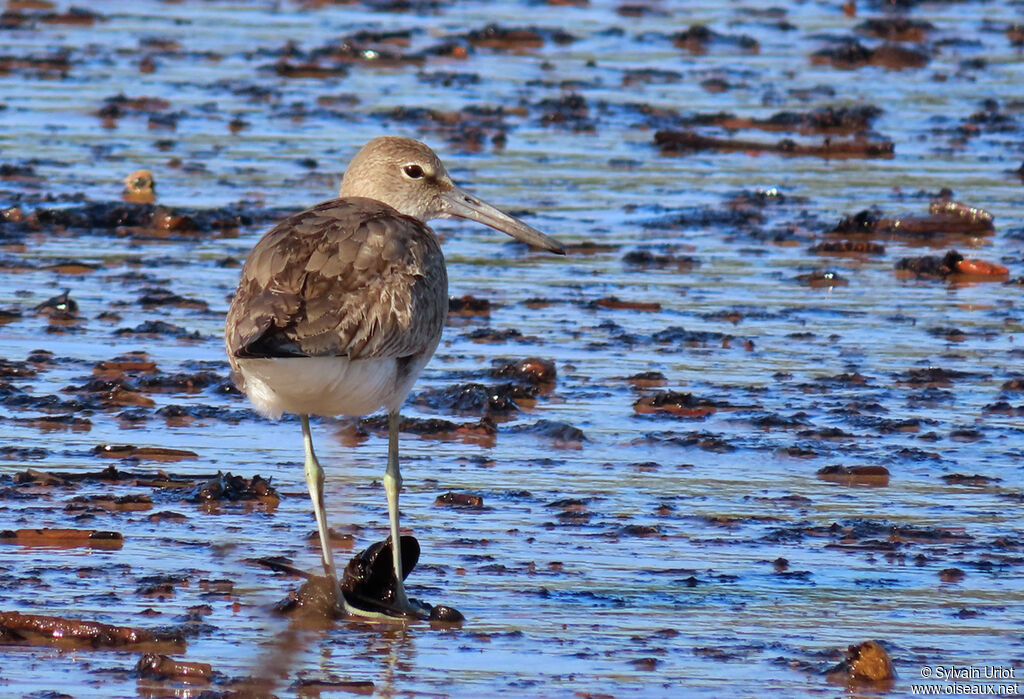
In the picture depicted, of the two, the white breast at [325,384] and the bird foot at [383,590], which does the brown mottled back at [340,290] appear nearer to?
the white breast at [325,384]

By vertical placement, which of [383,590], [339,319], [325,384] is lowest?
[383,590]

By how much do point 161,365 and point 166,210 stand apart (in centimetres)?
280

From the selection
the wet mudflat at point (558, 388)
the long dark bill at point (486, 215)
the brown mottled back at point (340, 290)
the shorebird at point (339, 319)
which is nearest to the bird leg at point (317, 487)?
A: the shorebird at point (339, 319)

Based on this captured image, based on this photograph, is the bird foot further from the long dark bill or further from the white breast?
the long dark bill

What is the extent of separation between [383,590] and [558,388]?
2513 millimetres

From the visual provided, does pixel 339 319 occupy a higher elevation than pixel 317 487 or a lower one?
higher

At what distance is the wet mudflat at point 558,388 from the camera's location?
5500mm

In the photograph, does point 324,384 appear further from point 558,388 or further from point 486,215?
point 558,388

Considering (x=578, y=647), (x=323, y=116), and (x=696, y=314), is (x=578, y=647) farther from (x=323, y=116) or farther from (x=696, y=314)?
(x=323, y=116)

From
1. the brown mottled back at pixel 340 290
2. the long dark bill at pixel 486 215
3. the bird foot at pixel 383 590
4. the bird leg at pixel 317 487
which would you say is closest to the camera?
the brown mottled back at pixel 340 290

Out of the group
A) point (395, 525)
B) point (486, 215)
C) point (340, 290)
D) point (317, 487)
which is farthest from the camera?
point (486, 215)

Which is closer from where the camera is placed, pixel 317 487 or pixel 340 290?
pixel 340 290

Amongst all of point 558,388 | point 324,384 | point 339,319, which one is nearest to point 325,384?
point 324,384

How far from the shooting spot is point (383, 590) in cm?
591
